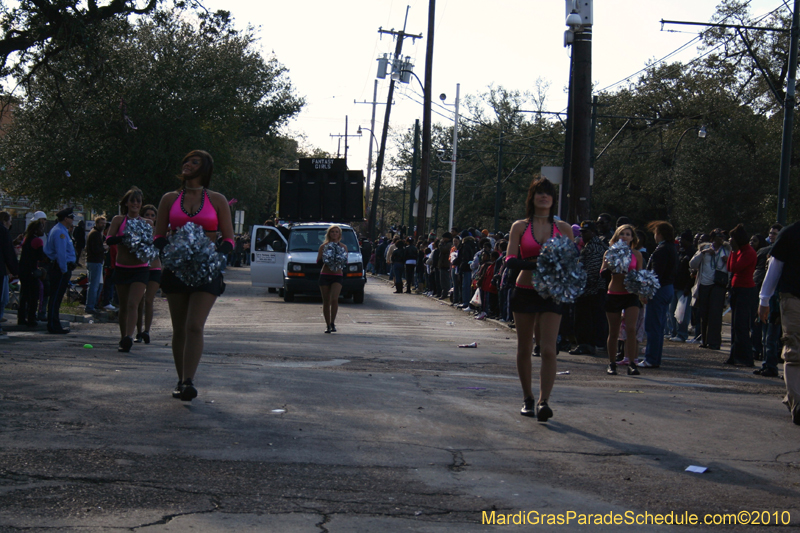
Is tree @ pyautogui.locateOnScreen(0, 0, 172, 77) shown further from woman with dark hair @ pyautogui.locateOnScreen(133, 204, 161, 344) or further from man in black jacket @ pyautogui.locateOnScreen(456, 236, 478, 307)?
man in black jacket @ pyautogui.locateOnScreen(456, 236, 478, 307)

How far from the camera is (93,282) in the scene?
52.3ft

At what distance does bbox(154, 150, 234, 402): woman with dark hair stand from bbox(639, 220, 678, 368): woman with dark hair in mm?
6530

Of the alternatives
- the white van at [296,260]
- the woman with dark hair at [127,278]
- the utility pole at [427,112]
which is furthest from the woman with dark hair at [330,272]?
the utility pole at [427,112]

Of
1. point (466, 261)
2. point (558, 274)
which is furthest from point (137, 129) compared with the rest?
point (558, 274)

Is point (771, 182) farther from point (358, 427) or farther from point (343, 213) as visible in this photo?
point (358, 427)

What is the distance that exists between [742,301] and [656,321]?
1.70 m

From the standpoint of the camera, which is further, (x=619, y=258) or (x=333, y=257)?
(x=333, y=257)

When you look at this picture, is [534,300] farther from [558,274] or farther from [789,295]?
[789,295]

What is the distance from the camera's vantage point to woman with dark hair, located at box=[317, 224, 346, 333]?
1405cm

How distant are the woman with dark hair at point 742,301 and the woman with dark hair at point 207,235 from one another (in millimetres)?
8247

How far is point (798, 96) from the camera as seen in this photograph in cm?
4084

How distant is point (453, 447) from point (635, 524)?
1649mm

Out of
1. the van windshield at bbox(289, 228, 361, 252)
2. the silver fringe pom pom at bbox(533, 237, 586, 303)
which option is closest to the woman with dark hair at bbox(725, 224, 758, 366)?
the silver fringe pom pom at bbox(533, 237, 586, 303)

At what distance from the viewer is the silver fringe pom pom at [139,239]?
9.05 metres
